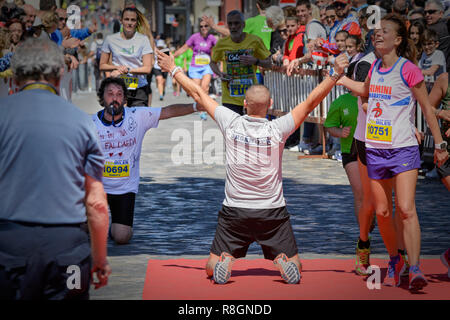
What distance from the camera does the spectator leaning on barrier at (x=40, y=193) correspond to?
3844 mm

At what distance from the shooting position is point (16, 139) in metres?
3.84

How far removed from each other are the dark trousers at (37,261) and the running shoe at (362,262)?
3481 millimetres

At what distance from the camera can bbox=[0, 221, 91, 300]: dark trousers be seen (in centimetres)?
384

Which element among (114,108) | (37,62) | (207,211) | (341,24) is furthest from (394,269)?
(341,24)

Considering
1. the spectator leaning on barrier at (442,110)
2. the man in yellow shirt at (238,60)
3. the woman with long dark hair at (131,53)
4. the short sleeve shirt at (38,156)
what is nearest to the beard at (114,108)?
the woman with long dark hair at (131,53)

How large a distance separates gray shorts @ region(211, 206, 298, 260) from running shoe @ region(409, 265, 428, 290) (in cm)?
92

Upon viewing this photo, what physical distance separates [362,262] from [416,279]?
Result: 84 cm

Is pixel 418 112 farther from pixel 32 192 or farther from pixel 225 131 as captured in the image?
pixel 32 192

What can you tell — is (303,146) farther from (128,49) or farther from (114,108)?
(114,108)

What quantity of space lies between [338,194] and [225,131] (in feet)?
15.4

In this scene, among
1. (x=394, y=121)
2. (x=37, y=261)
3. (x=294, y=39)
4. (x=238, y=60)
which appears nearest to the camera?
(x=37, y=261)

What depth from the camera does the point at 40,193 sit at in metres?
3.87

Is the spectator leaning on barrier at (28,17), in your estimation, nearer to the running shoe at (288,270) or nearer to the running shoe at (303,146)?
the running shoe at (303,146)

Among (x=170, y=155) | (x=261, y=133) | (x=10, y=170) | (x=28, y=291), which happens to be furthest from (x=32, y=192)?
(x=170, y=155)
